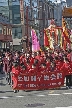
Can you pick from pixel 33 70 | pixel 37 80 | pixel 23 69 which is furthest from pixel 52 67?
pixel 23 69

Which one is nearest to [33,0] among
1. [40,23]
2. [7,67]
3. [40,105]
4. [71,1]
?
[40,23]

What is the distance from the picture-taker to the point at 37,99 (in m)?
13.1

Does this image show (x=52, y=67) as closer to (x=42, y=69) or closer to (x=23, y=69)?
(x=42, y=69)

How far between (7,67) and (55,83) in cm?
435

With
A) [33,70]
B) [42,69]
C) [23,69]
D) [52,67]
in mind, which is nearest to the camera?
[23,69]

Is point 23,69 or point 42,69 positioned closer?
point 23,69

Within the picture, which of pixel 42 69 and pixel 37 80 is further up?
pixel 42 69

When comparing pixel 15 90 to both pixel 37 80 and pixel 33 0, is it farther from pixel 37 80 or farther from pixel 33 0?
pixel 33 0

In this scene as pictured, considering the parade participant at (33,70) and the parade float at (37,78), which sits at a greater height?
the parade participant at (33,70)

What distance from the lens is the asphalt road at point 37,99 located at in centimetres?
1180

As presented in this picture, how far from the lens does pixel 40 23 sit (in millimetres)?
92750

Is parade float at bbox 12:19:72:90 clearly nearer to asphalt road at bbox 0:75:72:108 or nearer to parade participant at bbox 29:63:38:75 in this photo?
parade participant at bbox 29:63:38:75

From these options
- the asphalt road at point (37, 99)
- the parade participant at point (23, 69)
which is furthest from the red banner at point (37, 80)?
the asphalt road at point (37, 99)

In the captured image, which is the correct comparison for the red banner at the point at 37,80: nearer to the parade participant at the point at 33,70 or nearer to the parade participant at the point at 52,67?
the parade participant at the point at 33,70
